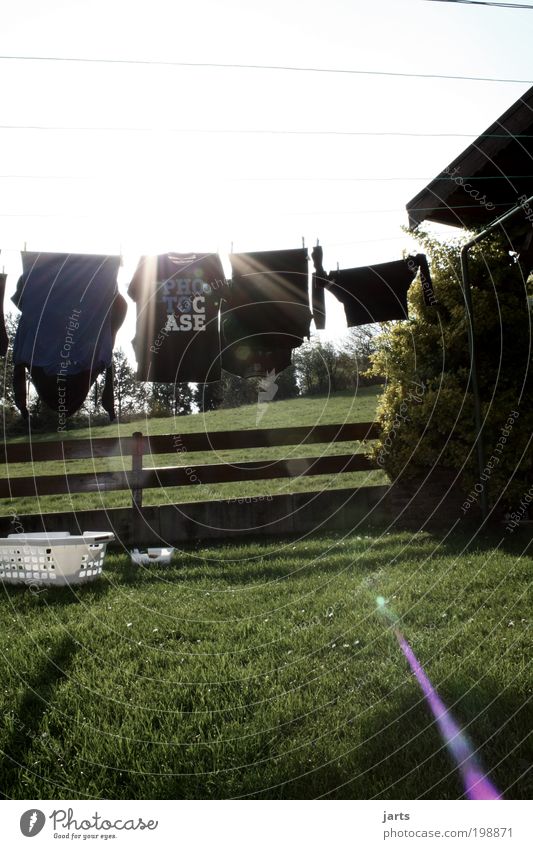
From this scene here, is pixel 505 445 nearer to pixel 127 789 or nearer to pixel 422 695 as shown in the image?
pixel 422 695

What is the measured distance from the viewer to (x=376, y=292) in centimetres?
627

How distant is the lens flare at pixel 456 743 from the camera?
7.31ft

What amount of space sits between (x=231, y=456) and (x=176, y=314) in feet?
26.9

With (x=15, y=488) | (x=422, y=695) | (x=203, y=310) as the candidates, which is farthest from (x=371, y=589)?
(x=15, y=488)

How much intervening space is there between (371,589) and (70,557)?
2547 mm

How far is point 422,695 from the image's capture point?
299 centimetres

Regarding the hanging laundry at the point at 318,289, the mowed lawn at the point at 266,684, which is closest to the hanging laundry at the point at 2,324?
the mowed lawn at the point at 266,684

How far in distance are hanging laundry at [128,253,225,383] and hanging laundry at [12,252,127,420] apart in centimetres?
32

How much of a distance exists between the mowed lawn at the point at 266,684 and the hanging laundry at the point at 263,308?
7.41 feet

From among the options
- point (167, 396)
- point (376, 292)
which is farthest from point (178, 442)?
point (167, 396)

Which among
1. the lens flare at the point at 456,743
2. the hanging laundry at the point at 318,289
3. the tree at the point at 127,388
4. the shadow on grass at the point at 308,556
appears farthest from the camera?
the tree at the point at 127,388

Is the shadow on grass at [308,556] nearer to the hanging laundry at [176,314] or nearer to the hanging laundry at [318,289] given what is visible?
the hanging laundry at [176,314]

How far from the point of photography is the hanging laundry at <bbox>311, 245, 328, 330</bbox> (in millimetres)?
5980

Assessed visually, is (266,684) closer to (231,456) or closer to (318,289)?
(318,289)
